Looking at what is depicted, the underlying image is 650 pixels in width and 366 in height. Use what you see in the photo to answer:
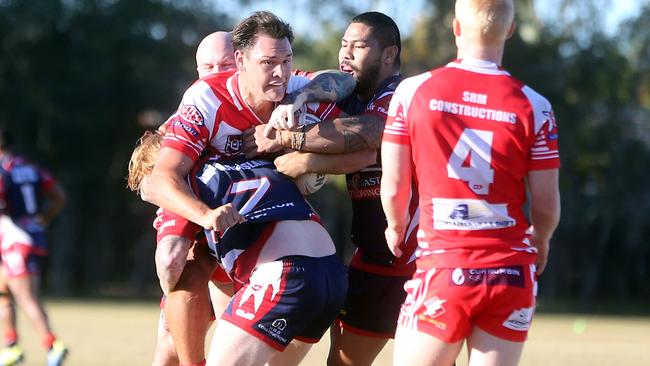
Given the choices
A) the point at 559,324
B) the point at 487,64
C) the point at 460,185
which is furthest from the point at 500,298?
the point at 559,324

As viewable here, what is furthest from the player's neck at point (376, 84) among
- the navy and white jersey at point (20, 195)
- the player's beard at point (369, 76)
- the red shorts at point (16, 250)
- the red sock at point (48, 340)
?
the navy and white jersey at point (20, 195)

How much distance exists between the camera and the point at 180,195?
15.7 ft

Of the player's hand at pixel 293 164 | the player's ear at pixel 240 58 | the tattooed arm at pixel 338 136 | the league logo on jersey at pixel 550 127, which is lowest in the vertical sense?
the player's hand at pixel 293 164

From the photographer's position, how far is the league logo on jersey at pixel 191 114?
4938 millimetres

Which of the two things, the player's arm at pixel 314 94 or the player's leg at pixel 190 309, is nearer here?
the player's arm at pixel 314 94

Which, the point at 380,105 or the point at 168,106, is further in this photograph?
the point at 168,106

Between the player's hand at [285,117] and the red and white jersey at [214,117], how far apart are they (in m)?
0.12

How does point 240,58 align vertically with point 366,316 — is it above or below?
above

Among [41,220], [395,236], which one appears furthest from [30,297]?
[395,236]

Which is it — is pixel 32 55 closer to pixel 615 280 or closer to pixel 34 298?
pixel 615 280

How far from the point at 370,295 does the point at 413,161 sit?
1529 mm

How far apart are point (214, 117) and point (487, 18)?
4.42 feet

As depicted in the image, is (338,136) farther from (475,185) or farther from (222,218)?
(475,185)

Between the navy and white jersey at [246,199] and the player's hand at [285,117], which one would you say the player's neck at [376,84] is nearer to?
the player's hand at [285,117]
